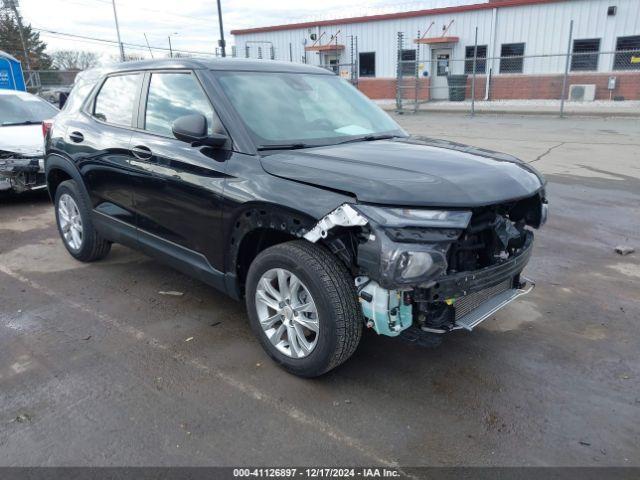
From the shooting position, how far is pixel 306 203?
2.94 metres

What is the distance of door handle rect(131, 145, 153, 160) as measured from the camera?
3.95 m

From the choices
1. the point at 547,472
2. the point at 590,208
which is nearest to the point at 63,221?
the point at 547,472

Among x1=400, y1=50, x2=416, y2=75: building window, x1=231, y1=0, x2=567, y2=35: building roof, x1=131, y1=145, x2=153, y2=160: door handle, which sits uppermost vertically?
x1=231, y1=0, x2=567, y2=35: building roof

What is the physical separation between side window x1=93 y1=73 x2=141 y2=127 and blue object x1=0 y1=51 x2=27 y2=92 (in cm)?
1422

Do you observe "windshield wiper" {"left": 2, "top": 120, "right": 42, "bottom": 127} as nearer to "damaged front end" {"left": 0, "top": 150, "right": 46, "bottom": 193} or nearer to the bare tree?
"damaged front end" {"left": 0, "top": 150, "right": 46, "bottom": 193}

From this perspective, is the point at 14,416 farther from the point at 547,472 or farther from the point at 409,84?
the point at 409,84

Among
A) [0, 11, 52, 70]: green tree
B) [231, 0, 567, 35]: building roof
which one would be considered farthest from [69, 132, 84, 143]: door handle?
[0, 11, 52, 70]: green tree

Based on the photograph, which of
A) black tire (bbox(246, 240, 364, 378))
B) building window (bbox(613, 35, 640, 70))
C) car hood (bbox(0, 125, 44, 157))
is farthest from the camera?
building window (bbox(613, 35, 640, 70))

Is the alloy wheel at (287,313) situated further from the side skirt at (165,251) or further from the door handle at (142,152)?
the door handle at (142,152)

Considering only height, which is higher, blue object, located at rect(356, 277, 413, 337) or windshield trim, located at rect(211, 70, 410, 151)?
windshield trim, located at rect(211, 70, 410, 151)

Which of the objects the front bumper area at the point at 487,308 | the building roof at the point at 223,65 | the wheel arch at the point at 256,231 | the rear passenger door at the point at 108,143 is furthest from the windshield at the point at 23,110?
the front bumper area at the point at 487,308

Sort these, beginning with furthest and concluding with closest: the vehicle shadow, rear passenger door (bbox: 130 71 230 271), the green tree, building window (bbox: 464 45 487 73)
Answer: the green tree
building window (bbox: 464 45 487 73)
the vehicle shadow
rear passenger door (bbox: 130 71 230 271)

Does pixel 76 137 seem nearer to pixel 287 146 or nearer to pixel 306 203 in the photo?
pixel 287 146

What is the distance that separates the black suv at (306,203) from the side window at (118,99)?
0.02 metres
